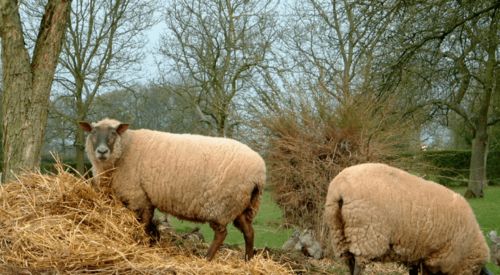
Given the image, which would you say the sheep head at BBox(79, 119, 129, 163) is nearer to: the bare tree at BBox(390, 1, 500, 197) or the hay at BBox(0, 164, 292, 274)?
the hay at BBox(0, 164, 292, 274)

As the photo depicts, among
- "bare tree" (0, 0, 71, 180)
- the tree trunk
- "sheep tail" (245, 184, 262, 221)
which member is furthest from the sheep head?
the tree trunk

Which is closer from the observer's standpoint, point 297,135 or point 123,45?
point 297,135

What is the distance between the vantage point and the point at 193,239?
354 inches

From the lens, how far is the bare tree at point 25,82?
8.75 metres

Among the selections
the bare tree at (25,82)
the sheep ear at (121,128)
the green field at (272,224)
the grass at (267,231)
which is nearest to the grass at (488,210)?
the green field at (272,224)

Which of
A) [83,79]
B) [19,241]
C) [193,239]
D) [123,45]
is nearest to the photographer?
A: [19,241]

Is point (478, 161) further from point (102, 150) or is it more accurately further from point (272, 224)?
point (102, 150)

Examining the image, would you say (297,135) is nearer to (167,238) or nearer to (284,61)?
(167,238)

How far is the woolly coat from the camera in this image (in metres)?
7.19

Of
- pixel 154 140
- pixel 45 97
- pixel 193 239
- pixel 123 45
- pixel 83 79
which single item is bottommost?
pixel 193 239

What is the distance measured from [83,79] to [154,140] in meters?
16.7

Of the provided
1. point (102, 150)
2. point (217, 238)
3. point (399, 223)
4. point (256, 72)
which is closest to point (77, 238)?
point (102, 150)

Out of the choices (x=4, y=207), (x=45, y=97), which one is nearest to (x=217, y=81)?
(x=45, y=97)

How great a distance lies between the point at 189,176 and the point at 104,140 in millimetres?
1131
